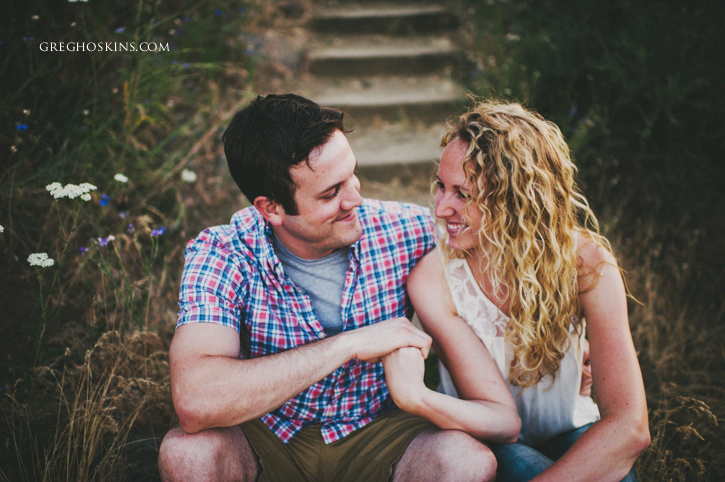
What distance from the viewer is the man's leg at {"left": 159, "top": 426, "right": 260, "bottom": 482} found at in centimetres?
170

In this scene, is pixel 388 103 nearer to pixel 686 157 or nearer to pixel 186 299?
pixel 686 157

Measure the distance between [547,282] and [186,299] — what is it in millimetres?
1344

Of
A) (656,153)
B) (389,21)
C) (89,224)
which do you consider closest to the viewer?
(89,224)

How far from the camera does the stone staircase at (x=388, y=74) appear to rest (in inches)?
190

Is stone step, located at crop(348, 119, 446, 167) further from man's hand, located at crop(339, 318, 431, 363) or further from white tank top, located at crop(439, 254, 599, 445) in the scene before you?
man's hand, located at crop(339, 318, 431, 363)

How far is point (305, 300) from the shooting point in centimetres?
204

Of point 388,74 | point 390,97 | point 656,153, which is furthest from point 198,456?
point 388,74

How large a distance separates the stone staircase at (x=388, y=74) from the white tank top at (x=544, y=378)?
2.61m

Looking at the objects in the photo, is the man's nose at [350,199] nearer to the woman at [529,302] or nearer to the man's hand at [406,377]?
the woman at [529,302]

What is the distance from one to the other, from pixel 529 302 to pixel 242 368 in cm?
106

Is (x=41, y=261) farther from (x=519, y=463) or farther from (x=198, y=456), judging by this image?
(x=519, y=463)

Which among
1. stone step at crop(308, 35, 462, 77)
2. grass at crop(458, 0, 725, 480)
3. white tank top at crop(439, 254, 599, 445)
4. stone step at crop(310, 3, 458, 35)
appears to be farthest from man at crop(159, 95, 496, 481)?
stone step at crop(310, 3, 458, 35)

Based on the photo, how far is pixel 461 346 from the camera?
1.92 metres

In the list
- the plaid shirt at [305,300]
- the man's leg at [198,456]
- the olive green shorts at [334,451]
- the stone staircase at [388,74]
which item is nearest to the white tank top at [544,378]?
the plaid shirt at [305,300]
